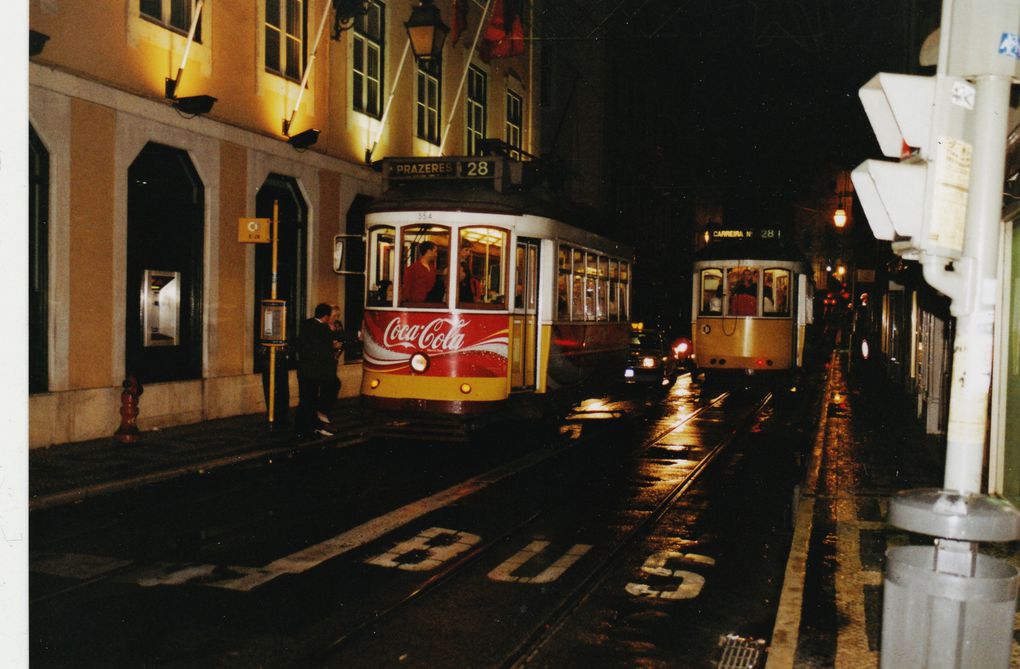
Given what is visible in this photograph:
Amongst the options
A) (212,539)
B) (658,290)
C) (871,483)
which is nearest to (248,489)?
(212,539)

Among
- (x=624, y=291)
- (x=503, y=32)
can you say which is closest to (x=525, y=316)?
(x=624, y=291)

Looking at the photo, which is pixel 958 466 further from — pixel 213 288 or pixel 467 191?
pixel 213 288

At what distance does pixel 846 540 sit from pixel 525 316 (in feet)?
18.4

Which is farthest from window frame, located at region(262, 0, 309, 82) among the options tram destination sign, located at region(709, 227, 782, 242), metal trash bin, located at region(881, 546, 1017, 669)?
metal trash bin, located at region(881, 546, 1017, 669)

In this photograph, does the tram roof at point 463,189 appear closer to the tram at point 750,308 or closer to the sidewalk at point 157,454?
the sidewalk at point 157,454

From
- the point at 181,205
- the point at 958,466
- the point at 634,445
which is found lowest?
the point at 634,445

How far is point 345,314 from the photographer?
65.3ft

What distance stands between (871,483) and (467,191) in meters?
6.01

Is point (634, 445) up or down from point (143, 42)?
down

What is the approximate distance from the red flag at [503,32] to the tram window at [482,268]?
11.7 m

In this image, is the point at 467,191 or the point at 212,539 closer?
the point at 212,539

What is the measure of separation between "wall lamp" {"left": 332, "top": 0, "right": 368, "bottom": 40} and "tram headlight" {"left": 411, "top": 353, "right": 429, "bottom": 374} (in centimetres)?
937

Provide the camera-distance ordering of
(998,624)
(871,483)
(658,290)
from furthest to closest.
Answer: (658,290), (871,483), (998,624)

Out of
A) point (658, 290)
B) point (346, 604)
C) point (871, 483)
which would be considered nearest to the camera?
point (346, 604)
